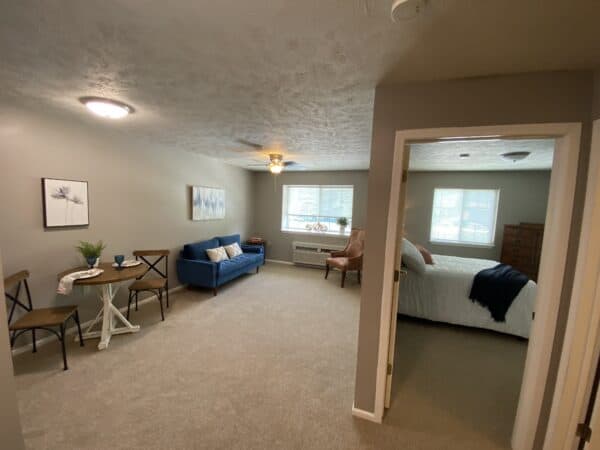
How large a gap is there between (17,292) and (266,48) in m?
3.11

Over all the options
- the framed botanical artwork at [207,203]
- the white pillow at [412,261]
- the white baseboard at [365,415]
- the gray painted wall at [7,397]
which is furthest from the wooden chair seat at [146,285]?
the white pillow at [412,261]

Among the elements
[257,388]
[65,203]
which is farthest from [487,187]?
[65,203]

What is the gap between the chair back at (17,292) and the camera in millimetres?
2168

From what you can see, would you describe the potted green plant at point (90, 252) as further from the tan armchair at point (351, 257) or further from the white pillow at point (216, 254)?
the tan armchair at point (351, 257)

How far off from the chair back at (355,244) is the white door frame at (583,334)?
140 inches

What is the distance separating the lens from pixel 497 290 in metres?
3.01

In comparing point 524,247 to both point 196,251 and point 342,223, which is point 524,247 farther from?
point 196,251

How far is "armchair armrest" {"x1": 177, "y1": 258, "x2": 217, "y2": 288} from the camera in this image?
12.9 ft

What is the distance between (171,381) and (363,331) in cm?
168

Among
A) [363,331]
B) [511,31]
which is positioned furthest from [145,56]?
[363,331]

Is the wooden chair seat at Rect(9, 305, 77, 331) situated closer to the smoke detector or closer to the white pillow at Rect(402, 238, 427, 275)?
the smoke detector

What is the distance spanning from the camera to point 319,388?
6.87 feet

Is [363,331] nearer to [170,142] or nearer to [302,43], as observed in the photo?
[302,43]

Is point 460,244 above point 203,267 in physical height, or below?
above
